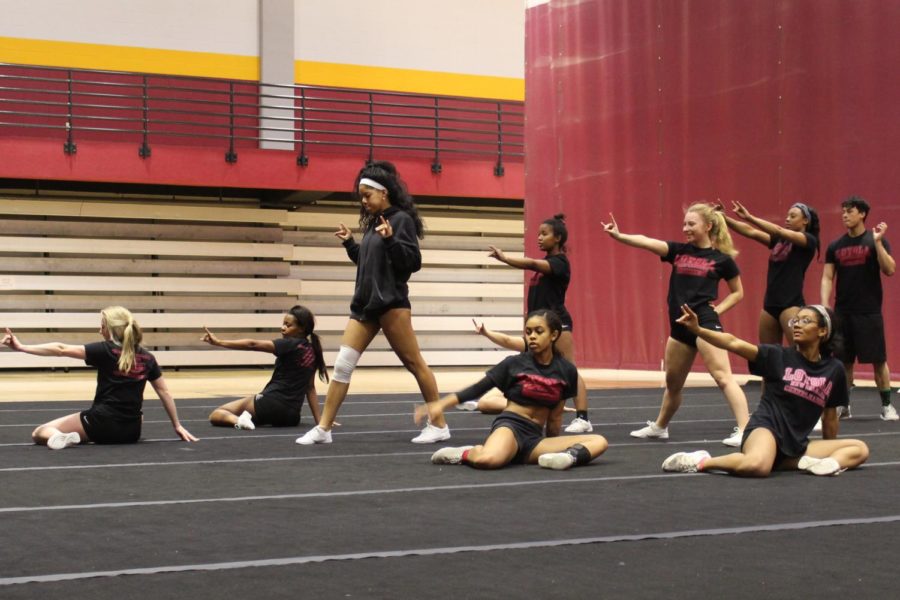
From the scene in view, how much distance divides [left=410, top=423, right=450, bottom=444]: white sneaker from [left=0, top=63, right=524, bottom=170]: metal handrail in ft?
30.1

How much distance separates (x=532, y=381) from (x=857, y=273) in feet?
13.6

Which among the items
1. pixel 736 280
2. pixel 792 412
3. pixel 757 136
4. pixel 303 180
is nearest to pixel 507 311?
pixel 303 180

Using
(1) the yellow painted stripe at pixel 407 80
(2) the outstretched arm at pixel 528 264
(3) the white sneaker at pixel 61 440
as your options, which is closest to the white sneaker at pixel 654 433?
(2) the outstretched arm at pixel 528 264

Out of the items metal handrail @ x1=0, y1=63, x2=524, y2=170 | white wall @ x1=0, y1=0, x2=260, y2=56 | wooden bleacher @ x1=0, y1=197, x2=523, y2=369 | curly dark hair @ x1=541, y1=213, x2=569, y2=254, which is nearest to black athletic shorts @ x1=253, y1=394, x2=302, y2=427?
curly dark hair @ x1=541, y1=213, x2=569, y2=254

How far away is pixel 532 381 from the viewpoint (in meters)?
6.18

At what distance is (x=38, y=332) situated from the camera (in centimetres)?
1712

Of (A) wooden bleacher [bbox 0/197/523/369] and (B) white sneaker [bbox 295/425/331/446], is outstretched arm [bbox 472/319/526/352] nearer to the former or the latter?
(B) white sneaker [bbox 295/425/331/446]

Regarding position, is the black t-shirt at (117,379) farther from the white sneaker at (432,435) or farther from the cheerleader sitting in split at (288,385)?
the white sneaker at (432,435)

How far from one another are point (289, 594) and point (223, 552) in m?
0.67

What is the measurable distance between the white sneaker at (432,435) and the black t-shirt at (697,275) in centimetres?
153

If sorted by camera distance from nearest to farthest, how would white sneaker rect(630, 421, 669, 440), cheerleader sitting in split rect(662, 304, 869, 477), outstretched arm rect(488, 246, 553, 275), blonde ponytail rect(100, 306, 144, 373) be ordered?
cheerleader sitting in split rect(662, 304, 869, 477) < blonde ponytail rect(100, 306, 144, 373) < white sneaker rect(630, 421, 669, 440) < outstretched arm rect(488, 246, 553, 275)

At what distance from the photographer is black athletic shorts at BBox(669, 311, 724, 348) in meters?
7.10

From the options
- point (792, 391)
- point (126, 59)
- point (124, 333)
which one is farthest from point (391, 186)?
point (126, 59)

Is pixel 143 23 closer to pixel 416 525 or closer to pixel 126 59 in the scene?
pixel 126 59
